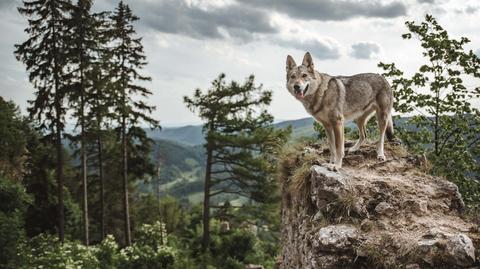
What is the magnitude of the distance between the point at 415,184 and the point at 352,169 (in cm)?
117

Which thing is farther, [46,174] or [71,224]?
[71,224]

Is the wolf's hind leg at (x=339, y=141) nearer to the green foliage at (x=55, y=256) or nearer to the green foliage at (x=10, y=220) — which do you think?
the green foliage at (x=10, y=220)

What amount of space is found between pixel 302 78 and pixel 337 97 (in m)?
0.91

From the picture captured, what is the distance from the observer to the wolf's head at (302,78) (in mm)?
7812

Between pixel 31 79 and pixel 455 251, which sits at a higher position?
pixel 31 79

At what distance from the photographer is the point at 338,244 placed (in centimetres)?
600

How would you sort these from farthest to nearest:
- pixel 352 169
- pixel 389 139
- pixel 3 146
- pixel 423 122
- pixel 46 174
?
pixel 46 174 → pixel 3 146 → pixel 423 122 → pixel 389 139 → pixel 352 169

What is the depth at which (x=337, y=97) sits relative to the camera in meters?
8.37

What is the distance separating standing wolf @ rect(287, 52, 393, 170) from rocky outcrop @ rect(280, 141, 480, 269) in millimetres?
541

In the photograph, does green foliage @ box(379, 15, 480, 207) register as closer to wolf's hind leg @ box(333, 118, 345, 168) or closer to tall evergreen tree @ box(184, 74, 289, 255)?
wolf's hind leg @ box(333, 118, 345, 168)

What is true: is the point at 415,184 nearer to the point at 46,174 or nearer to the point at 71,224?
the point at 46,174

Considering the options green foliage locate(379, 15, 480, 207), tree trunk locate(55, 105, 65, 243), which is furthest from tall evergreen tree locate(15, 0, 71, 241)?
green foliage locate(379, 15, 480, 207)

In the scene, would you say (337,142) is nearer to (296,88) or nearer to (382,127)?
(296,88)

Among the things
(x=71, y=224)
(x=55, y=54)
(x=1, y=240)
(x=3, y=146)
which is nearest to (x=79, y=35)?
(x=55, y=54)
